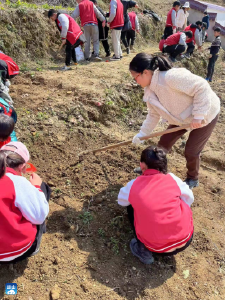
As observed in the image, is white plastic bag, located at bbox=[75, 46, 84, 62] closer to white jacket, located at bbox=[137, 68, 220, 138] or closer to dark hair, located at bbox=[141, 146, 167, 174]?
white jacket, located at bbox=[137, 68, 220, 138]

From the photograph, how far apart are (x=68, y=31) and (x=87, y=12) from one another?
1.01 m

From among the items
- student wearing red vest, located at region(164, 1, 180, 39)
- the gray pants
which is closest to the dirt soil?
the gray pants

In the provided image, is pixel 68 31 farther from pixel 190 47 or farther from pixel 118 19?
pixel 190 47

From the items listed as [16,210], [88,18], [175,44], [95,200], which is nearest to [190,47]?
[175,44]

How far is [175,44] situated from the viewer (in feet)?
24.4

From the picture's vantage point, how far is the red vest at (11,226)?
1.74m

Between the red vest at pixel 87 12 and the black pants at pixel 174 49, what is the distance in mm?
2463

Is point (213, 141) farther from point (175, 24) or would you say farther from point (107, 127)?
point (175, 24)

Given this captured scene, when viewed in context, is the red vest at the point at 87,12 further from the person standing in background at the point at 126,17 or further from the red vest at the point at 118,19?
the person standing in background at the point at 126,17

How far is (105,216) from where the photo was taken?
2.87m

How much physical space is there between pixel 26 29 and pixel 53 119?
3445 millimetres

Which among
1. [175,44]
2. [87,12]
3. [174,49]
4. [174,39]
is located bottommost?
[174,49]

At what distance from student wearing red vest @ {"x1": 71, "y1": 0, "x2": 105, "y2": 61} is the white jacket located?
4595 mm

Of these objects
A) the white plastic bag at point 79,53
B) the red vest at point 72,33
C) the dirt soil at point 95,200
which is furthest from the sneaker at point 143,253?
the white plastic bag at point 79,53
